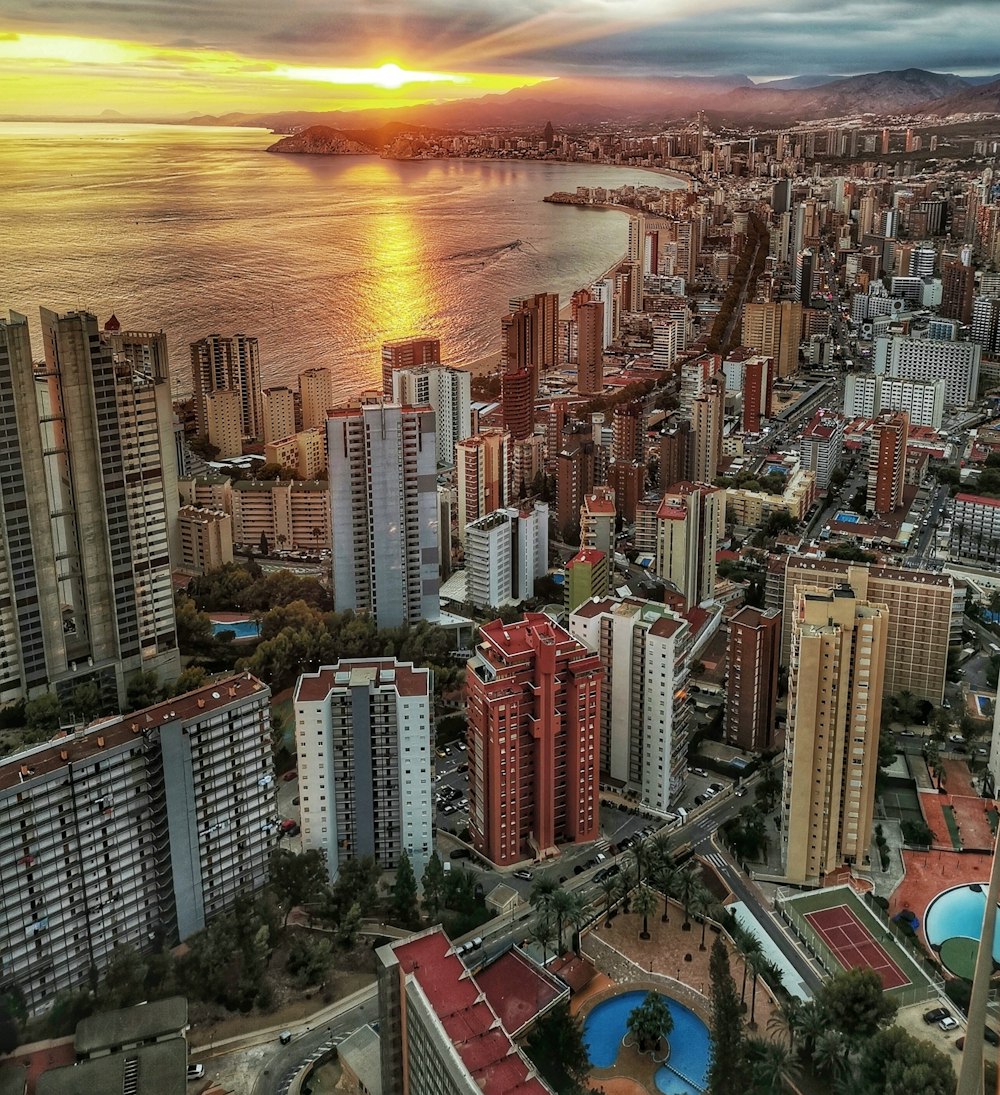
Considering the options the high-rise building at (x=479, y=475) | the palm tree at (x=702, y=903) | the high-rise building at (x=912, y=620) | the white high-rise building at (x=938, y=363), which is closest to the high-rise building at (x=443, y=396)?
the high-rise building at (x=479, y=475)

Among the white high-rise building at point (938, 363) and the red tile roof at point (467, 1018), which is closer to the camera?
the red tile roof at point (467, 1018)

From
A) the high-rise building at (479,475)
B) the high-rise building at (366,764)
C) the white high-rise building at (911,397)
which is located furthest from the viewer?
the white high-rise building at (911,397)

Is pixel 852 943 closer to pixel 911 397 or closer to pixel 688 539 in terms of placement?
pixel 688 539

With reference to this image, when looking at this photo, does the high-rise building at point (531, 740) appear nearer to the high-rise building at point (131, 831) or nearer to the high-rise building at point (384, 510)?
the high-rise building at point (131, 831)

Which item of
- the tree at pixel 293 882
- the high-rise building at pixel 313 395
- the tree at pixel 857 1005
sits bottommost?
the tree at pixel 857 1005

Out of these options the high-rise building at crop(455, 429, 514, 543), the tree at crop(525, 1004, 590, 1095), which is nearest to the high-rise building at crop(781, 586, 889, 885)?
the tree at crop(525, 1004, 590, 1095)

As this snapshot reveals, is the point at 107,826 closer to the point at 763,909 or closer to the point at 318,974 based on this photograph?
the point at 318,974

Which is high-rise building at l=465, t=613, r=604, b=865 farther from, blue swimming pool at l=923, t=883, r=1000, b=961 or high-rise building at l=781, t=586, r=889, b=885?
blue swimming pool at l=923, t=883, r=1000, b=961

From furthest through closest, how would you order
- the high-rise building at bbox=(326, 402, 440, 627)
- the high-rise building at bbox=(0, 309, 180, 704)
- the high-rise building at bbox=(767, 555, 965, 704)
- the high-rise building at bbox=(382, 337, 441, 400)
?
1. the high-rise building at bbox=(382, 337, 441, 400)
2. the high-rise building at bbox=(326, 402, 440, 627)
3. the high-rise building at bbox=(767, 555, 965, 704)
4. the high-rise building at bbox=(0, 309, 180, 704)
